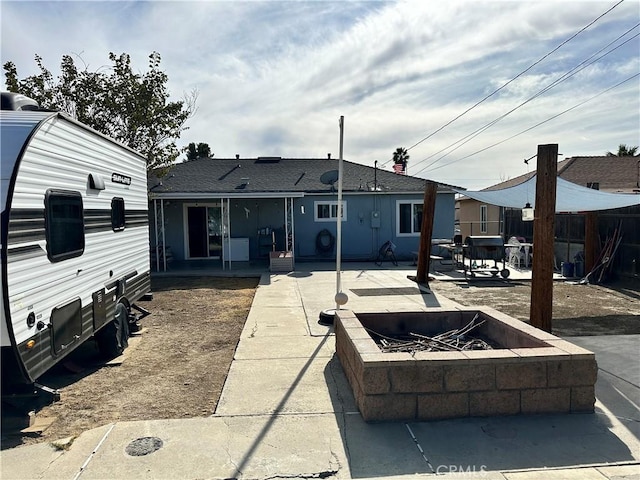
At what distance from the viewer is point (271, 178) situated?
16.8 metres

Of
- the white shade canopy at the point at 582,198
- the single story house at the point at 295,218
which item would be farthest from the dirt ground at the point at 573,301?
the single story house at the point at 295,218

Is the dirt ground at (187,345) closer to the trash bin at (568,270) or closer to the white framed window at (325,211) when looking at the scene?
the trash bin at (568,270)

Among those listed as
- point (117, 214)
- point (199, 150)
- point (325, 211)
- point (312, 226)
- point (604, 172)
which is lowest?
point (312, 226)

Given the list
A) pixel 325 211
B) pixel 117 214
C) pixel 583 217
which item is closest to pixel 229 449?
pixel 117 214

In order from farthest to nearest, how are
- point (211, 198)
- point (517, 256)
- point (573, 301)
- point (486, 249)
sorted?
1. point (517, 256)
2. point (211, 198)
3. point (486, 249)
4. point (573, 301)

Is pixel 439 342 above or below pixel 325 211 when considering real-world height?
below

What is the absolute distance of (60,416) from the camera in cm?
391

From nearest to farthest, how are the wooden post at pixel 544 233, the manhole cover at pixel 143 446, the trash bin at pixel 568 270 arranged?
the manhole cover at pixel 143 446
the wooden post at pixel 544 233
the trash bin at pixel 568 270

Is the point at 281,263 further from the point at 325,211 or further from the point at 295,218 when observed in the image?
the point at 325,211

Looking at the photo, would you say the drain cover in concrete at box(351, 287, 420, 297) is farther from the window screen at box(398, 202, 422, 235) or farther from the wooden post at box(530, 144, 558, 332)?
the window screen at box(398, 202, 422, 235)

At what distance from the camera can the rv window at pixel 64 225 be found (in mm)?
3789

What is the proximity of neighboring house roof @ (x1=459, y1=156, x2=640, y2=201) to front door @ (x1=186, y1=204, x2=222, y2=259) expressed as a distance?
43.0 feet

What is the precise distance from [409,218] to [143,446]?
13951 millimetres

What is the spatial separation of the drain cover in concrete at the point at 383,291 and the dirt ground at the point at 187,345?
2.15 feet
